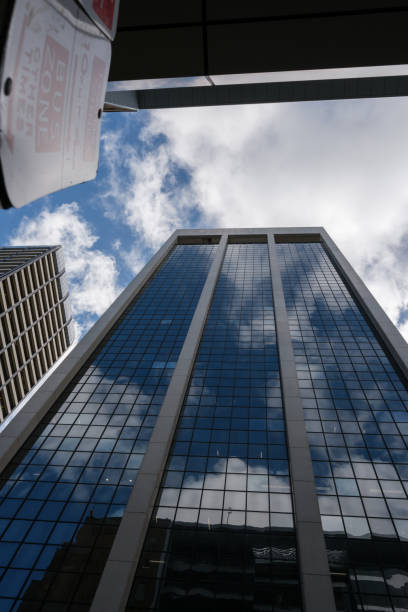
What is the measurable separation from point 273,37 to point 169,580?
2824cm

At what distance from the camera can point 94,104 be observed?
365cm

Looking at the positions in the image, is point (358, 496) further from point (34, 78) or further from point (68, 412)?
point (34, 78)

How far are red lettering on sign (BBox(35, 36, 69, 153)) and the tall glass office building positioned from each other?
26435mm

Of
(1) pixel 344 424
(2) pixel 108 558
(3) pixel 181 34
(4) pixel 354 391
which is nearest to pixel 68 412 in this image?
(2) pixel 108 558

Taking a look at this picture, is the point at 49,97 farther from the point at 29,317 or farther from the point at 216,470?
the point at 29,317

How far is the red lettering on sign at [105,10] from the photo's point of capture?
Answer: 134 inches

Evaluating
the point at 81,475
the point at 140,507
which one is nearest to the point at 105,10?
the point at 140,507

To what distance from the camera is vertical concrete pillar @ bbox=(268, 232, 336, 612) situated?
71.6 ft

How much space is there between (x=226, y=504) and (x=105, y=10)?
99.9ft

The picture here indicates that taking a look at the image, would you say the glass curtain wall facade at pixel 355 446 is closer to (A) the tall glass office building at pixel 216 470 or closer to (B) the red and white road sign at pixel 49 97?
(A) the tall glass office building at pixel 216 470

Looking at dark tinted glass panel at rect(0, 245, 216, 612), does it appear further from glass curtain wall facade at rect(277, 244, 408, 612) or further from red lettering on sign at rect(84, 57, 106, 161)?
red lettering on sign at rect(84, 57, 106, 161)

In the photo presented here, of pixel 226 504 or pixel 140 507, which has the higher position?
pixel 140 507

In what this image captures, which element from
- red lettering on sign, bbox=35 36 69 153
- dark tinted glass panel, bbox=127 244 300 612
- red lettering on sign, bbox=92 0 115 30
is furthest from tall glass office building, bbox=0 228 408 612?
red lettering on sign, bbox=92 0 115 30

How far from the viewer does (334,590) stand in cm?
2262
